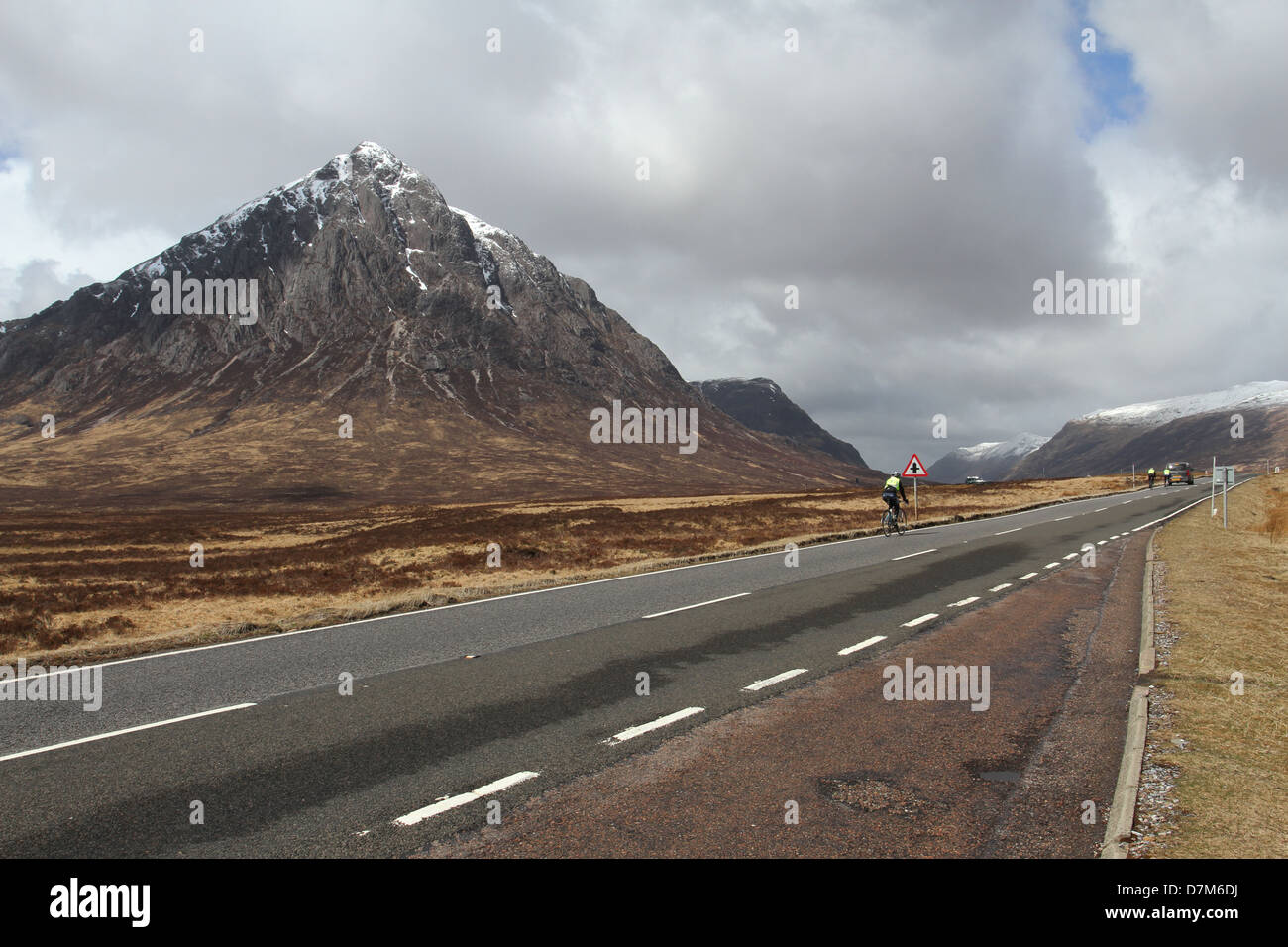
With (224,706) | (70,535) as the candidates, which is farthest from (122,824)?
(70,535)

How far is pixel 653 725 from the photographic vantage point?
6.88 metres

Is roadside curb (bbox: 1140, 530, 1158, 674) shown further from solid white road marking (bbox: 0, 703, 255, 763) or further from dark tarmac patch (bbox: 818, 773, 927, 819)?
solid white road marking (bbox: 0, 703, 255, 763)

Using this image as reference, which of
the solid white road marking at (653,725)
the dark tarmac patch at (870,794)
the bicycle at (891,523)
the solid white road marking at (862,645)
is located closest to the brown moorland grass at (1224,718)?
the dark tarmac patch at (870,794)

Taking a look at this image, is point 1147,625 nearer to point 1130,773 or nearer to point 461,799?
point 1130,773

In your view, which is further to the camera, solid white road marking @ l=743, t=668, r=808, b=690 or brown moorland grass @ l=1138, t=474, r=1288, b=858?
solid white road marking @ l=743, t=668, r=808, b=690

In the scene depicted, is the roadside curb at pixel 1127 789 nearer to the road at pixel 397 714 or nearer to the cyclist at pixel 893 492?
the road at pixel 397 714

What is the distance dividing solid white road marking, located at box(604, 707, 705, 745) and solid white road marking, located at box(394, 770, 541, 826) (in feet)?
3.30

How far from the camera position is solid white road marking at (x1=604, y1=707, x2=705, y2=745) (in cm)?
657

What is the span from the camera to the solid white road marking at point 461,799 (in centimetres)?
499

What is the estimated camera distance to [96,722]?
734 centimetres

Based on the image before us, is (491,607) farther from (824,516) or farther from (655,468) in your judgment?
(655,468)

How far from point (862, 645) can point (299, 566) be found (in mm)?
21417

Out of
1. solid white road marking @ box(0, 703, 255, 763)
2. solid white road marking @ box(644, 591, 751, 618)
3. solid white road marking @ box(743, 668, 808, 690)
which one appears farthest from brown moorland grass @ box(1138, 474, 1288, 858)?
solid white road marking @ box(0, 703, 255, 763)
